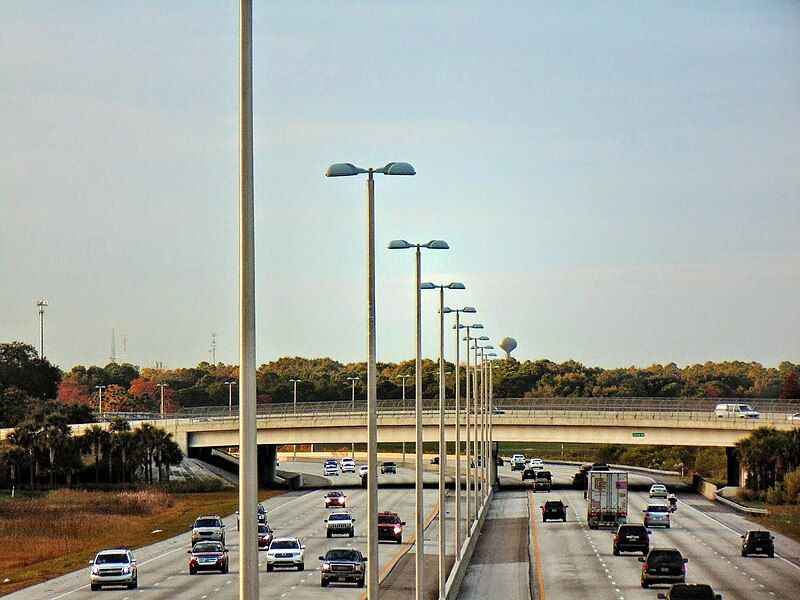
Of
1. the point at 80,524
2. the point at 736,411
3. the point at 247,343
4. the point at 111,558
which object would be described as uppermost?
the point at 247,343

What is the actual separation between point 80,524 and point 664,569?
178 ft

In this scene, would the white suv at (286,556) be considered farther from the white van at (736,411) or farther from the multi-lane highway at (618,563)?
the white van at (736,411)

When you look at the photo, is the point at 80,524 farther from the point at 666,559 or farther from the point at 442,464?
the point at 666,559

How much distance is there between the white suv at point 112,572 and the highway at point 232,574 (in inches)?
18.2

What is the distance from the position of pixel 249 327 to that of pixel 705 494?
424 ft

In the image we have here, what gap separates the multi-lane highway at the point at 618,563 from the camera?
6531 centimetres

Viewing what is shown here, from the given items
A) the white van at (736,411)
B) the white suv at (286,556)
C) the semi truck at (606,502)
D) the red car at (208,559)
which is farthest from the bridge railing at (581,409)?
the red car at (208,559)

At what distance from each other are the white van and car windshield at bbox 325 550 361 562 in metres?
79.4

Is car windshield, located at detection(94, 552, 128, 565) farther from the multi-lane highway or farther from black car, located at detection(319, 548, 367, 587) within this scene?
the multi-lane highway

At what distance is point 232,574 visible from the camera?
250 feet

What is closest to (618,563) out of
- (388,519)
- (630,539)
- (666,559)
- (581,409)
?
(630,539)

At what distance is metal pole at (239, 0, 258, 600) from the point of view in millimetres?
23625

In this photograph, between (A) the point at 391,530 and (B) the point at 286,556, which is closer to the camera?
(B) the point at 286,556

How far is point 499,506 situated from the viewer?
131 meters
